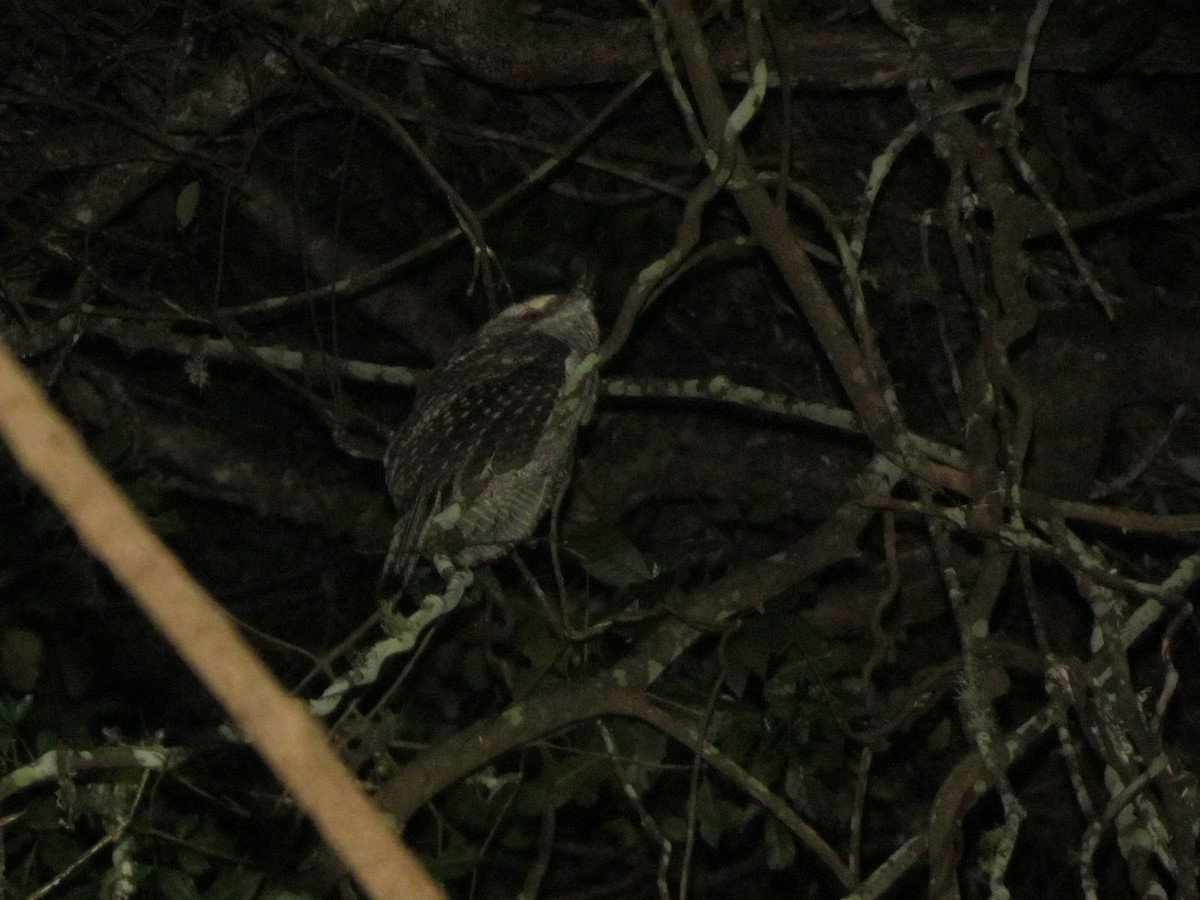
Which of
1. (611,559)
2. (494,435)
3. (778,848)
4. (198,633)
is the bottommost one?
(778,848)

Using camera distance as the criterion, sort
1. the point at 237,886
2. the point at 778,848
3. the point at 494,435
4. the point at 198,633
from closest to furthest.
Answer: the point at 198,633 < the point at 237,886 < the point at 778,848 < the point at 494,435

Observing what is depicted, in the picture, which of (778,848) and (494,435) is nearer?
(778,848)

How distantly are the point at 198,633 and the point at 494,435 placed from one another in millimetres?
3107

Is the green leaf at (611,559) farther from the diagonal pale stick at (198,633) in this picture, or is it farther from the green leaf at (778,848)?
the diagonal pale stick at (198,633)

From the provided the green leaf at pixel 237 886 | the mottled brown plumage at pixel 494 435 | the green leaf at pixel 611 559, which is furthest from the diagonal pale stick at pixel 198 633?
the green leaf at pixel 611 559

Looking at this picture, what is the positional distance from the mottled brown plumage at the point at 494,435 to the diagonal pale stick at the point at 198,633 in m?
2.71

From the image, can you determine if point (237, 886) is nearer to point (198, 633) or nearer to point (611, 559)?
point (611, 559)

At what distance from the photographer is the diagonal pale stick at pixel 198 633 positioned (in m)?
0.51

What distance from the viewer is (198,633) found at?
1.69 ft

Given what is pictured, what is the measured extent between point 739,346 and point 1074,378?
4.69 ft

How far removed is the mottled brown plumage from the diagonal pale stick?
2.71 metres

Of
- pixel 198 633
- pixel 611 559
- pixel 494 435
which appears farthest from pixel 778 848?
pixel 198 633

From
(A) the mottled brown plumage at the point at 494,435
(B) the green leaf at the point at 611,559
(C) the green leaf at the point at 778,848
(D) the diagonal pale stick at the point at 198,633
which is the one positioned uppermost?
(D) the diagonal pale stick at the point at 198,633

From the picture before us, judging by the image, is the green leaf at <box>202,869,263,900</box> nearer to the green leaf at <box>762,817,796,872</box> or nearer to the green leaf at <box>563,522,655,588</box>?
the green leaf at <box>563,522,655,588</box>
